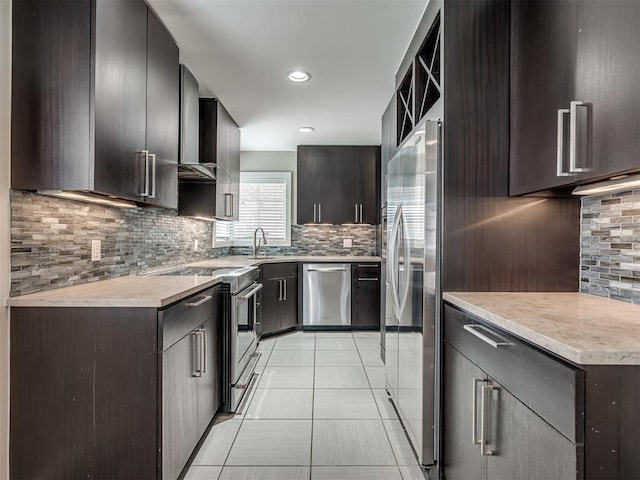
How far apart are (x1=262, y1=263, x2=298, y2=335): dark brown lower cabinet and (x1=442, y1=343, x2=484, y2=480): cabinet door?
2951 millimetres

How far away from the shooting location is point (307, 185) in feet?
17.0

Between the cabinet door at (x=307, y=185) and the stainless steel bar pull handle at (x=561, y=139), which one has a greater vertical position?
the cabinet door at (x=307, y=185)

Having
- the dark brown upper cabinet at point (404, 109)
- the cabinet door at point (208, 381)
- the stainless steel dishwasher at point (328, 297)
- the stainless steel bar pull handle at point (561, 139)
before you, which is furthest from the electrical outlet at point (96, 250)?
the stainless steel dishwasher at point (328, 297)

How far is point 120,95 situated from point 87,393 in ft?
4.21

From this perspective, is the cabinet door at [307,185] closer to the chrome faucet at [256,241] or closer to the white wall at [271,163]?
the white wall at [271,163]

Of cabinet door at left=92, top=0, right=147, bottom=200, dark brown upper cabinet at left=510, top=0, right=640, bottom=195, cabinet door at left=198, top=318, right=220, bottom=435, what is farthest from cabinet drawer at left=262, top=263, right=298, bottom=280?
dark brown upper cabinet at left=510, top=0, right=640, bottom=195

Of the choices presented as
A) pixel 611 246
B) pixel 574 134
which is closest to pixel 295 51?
pixel 574 134

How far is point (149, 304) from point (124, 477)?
27.4 inches

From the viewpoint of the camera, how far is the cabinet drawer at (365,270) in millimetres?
4820

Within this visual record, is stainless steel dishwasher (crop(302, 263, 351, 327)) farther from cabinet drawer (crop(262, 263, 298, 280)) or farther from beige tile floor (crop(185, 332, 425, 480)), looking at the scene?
beige tile floor (crop(185, 332, 425, 480))

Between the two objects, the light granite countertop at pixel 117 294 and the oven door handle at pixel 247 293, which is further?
the oven door handle at pixel 247 293

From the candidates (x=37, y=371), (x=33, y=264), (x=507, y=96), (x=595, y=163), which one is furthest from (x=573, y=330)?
(x=33, y=264)

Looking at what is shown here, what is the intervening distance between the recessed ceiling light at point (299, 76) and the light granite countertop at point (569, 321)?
6.40ft

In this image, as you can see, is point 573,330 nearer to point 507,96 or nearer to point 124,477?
point 507,96
